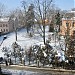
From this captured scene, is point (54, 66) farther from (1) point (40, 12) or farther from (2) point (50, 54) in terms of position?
(1) point (40, 12)

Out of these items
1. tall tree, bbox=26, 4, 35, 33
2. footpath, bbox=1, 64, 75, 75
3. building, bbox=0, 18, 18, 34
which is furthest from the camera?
building, bbox=0, 18, 18, 34

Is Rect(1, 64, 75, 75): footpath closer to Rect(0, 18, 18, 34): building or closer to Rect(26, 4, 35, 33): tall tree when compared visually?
Rect(26, 4, 35, 33): tall tree

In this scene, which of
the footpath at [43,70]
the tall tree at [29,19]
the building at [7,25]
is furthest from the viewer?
the building at [7,25]

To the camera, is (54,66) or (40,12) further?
(40,12)

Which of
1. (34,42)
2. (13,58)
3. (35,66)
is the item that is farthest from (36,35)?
(35,66)

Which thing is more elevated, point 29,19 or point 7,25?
point 29,19

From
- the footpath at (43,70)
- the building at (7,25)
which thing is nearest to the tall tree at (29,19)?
the building at (7,25)

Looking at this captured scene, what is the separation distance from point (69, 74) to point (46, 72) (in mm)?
1935

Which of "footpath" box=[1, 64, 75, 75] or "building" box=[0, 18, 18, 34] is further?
"building" box=[0, 18, 18, 34]

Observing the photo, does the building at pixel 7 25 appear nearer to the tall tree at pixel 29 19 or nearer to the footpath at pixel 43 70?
the tall tree at pixel 29 19

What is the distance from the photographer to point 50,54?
2350 cm

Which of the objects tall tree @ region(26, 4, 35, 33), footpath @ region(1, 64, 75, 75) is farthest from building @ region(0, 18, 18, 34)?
footpath @ region(1, 64, 75, 75)

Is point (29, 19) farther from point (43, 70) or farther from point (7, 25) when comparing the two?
point (43, 70)

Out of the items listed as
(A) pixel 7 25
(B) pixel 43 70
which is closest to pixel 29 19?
(A) pixel 7 25
